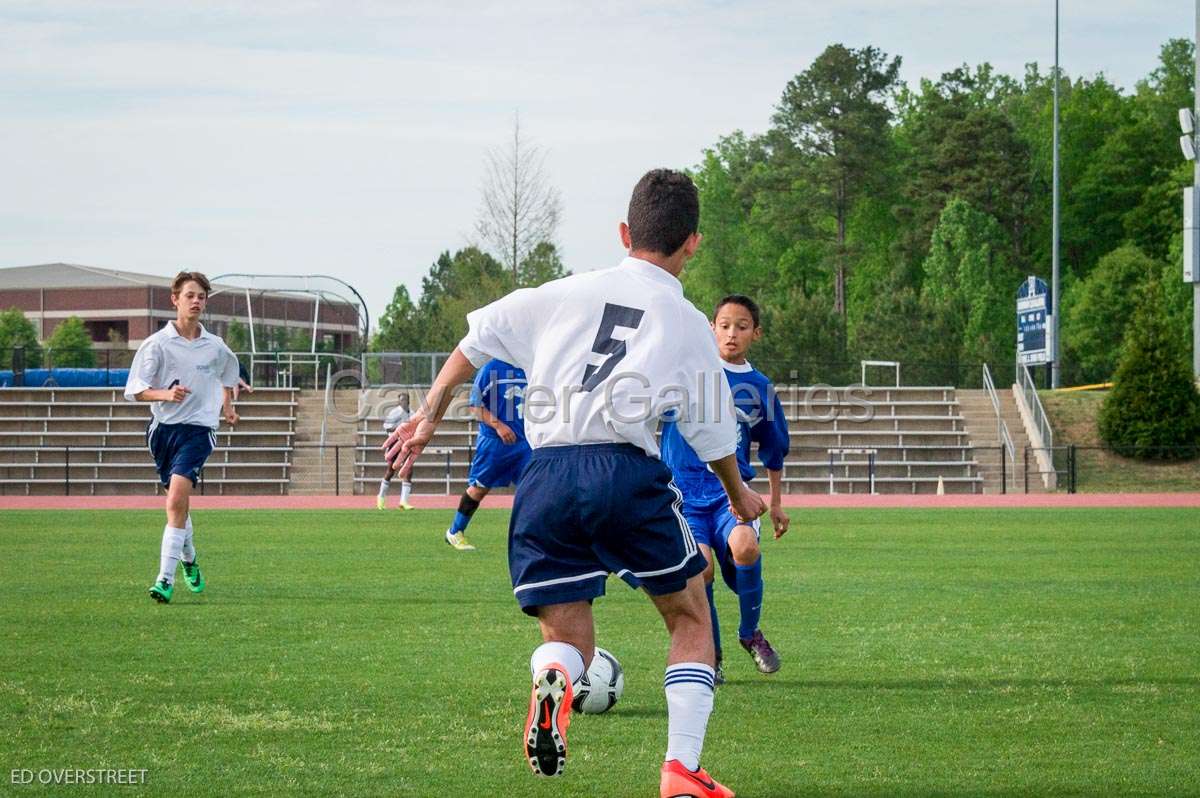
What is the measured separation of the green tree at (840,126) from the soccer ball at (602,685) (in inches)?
2493

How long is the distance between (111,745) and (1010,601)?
705 centimetres

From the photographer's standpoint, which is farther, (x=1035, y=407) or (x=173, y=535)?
(x=1035, y=407)

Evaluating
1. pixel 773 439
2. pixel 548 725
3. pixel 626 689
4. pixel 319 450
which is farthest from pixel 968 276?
pixel 548 725

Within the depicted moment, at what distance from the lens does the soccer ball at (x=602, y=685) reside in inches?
235

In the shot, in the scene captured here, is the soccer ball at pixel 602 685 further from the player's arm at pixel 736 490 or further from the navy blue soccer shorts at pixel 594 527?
the navy blue soccer shorts at pixel 594 527

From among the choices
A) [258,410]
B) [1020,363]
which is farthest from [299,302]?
[1020,363]

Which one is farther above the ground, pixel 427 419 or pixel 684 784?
pixel 427 419

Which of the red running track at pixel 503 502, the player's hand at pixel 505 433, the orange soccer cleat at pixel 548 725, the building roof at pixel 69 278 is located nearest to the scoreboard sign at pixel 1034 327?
the red running track at pixel 503 502

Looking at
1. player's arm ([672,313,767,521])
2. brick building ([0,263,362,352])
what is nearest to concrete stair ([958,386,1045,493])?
player's arm ([672,313,767,521])

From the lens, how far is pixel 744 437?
7.50 m

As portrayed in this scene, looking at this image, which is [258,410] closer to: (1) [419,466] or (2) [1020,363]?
(1) [419,466]

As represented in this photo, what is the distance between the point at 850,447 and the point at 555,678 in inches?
1183

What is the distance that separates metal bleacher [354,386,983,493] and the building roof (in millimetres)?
54676

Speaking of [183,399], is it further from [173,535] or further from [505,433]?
[505,433]
